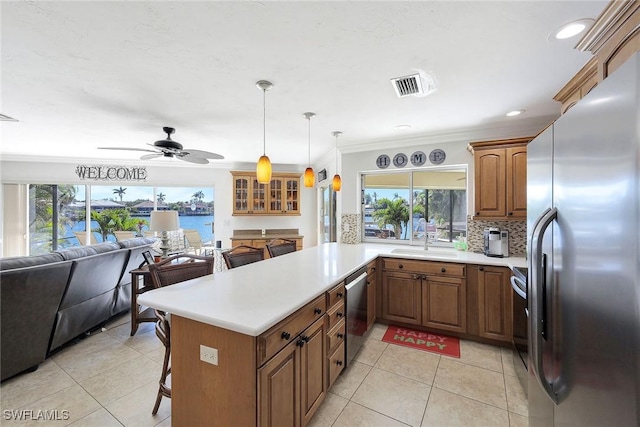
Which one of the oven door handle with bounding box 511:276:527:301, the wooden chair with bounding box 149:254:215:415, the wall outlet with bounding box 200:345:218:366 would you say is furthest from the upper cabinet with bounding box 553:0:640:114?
the wooden chair with bounding box 149:254:215:415

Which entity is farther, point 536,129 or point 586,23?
point 536,129

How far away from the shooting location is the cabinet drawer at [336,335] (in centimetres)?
186

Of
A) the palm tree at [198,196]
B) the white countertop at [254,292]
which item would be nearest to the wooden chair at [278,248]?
the white countertop at [254,292]

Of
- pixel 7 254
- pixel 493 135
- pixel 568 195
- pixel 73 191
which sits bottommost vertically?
pixel 7 254

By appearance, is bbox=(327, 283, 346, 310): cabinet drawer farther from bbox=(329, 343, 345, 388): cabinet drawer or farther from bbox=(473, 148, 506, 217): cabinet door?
bbox=(473, 148, 506, 217): cabinet door

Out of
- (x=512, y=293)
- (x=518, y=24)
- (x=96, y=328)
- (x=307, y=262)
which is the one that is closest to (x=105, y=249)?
(x=96, y=328)

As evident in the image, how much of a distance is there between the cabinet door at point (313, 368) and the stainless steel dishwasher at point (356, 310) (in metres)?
0.47

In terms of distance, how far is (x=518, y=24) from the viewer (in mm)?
1462

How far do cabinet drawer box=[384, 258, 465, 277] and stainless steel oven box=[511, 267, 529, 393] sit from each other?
0.55m

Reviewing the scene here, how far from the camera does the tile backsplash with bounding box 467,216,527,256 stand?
3.04 metres

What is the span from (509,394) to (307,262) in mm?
1954

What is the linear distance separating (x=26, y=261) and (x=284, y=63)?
2.72 m

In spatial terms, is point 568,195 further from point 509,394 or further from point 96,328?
point 96,328

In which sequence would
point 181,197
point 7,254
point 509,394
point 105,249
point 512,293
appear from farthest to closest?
point 181,197 < point 7,254 < point 105,249 < point 512,293 < point 509,394
